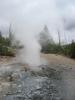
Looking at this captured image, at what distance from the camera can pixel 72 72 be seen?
1457cm

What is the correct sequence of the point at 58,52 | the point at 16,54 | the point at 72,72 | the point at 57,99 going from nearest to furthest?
the point at 57,99 < the point at 72,72 < the point at 16,54 < the point at 58,52

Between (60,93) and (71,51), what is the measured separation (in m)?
11.0

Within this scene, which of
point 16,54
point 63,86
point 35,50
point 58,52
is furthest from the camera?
point 58,52

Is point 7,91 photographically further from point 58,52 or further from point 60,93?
point 58,52

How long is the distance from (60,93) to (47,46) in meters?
13.9

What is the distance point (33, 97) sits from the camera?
10.2 meters

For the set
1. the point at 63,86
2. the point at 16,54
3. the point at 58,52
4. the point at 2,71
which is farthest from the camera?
the point at 58,52

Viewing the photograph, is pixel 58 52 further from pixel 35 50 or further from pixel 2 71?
pixel 2 71

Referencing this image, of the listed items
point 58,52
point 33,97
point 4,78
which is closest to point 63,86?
point 33,97

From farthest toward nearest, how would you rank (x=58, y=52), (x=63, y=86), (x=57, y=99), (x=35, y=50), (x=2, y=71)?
1. (x=58, y=52)
2. (x=35, y=50)
3. (x=2, y=71)
4. (x=63, y=86)
5. (x=57, y=99)

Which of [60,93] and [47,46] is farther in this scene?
[47,46]

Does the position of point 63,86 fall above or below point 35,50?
below

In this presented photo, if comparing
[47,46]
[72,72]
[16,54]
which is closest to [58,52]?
[47,46]

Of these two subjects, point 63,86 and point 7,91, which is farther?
point 63,86
